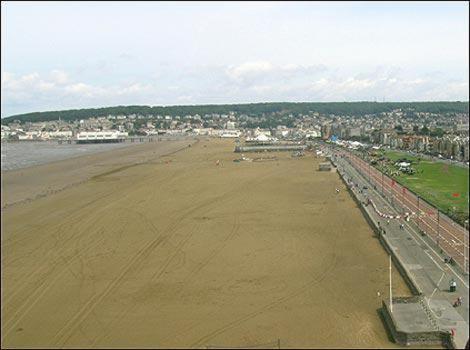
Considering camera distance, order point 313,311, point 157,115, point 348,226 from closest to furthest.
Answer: point 313,311, point 348,226, point 157,115

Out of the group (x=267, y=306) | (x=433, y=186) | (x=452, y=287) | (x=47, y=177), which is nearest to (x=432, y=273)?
(x=452, y=287)

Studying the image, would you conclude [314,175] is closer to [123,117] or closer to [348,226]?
[348,226]

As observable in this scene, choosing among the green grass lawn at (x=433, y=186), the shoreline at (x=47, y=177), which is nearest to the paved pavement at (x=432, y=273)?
the green grass lawn at (x=433, y=186)

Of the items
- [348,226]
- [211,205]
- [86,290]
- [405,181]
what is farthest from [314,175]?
[86,290]

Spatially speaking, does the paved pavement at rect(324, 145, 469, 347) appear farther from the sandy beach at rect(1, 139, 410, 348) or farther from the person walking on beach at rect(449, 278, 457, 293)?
the sandy beach at rect(1, 139, 410, 348)

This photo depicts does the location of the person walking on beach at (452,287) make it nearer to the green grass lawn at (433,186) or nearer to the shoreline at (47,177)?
the green grass lawn at (433,186)

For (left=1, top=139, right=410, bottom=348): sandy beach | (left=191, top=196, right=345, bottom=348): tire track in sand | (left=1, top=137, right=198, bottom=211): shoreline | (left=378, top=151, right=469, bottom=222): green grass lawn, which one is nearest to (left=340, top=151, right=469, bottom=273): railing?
(left=378, top=151, right=469, bottom=222): green grass lawn
